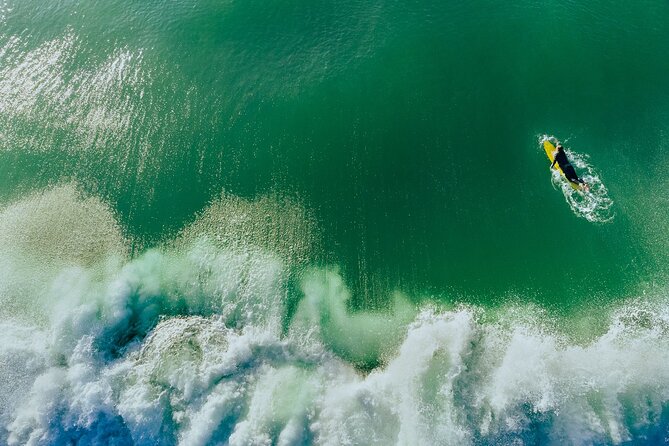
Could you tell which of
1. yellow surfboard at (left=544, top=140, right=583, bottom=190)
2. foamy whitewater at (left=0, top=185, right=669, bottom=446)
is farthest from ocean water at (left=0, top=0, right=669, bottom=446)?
yellow surfboard at (left=544, top=140, right=583, bottom=190)

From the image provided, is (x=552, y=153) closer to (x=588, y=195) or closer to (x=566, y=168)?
(x=566, y=168)

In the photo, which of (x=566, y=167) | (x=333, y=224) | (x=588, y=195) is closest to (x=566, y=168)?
(x=566, y=167)

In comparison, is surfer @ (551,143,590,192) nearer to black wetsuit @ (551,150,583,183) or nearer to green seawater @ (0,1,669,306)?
black wetsuit @ (551,150,583,183)

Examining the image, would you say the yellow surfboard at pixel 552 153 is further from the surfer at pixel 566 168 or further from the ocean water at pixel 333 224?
the ocean water at pixel 333 224

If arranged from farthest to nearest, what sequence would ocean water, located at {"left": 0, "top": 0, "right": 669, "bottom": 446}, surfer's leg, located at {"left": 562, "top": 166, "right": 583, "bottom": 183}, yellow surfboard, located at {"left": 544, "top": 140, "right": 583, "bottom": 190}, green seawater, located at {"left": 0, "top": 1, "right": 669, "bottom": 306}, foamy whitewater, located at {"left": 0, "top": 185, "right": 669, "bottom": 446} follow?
yellow surfboard, located at {"left": 544, "top": 140, "right": 583, "bottom": 190}
surfer's leg, located at {"left": 562, "top": 166, "right": 583, "bottom": 183}
green seawater, located at {"left": 0, "top": 1, "right": 669, "bottom": 306}
ocean water, located at {"left": 0, "top": 0, "right": 669, "bottom": 446}
foamy whitewater, located at {"left": 0, "top": 185, "right": 669, "bottom": 446}

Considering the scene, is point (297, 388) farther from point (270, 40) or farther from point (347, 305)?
point (270, 40)

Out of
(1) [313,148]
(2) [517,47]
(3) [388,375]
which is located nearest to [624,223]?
(2) [517,47]
